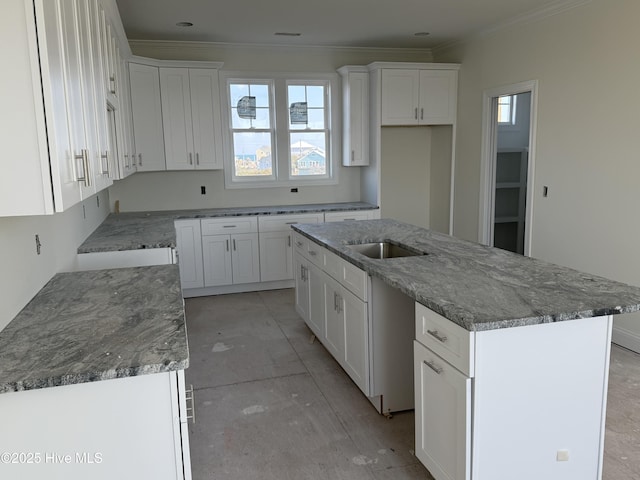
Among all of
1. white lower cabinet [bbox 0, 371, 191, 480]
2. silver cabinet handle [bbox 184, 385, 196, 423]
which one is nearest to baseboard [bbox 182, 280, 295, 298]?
silver cabinet handle [bbox 184, 385, 196, 423]

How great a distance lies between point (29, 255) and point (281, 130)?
161 inches

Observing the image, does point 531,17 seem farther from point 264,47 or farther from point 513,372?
point 513,372

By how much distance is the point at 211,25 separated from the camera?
193 inches

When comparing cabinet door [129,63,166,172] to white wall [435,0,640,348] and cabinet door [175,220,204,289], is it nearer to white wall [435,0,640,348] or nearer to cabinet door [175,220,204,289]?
cabinet door [175,220,204,289]

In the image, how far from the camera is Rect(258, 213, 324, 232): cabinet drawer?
5.58 m

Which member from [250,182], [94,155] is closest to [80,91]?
[94,155]

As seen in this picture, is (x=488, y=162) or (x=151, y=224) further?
(x=488, y=162)

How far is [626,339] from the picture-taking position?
3879 mm

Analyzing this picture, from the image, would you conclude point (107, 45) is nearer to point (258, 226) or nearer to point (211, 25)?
point (211, 25)

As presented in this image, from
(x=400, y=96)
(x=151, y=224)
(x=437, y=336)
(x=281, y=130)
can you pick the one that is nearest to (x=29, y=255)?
(x=437, y=336)

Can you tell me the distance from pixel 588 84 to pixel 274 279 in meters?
3.47

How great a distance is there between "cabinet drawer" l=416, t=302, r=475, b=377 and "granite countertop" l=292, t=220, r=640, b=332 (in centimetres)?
4

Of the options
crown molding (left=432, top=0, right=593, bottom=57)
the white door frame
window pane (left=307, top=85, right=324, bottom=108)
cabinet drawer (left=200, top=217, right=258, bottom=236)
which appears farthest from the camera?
window pane (left=307, top=85, right=324, bottom=108)

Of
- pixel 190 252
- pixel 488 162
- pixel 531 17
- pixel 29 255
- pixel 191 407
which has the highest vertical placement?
pixel 531 17
